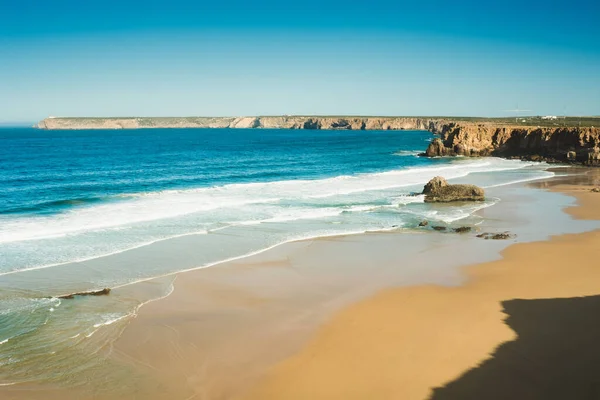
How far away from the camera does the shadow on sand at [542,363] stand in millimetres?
9055

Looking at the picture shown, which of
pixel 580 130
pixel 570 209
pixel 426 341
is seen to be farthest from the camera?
pixel 580 130

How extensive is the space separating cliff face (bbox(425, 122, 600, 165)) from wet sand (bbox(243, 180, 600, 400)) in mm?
47783

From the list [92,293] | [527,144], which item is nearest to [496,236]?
[92,293]

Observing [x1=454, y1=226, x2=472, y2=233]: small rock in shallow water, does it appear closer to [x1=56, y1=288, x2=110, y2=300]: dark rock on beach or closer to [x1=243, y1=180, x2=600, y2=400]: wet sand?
[x1=243, y1=180, x2=600, y2=400]: wet sand

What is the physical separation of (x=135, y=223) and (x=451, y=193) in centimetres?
1985

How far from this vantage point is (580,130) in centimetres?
5738

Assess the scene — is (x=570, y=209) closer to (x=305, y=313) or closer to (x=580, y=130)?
(x=305, y=313)

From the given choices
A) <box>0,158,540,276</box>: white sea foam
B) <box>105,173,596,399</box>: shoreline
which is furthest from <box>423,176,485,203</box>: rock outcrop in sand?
<box>105,173,596,399</box>: shoreline

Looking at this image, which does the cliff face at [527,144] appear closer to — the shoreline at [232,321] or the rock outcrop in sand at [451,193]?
the rock outcrop in sand at [451,193]

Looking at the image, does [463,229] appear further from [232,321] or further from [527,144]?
[527,144]

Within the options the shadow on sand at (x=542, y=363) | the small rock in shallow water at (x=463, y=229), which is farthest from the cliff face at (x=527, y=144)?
the shadow on sand at (x=542, y=363)

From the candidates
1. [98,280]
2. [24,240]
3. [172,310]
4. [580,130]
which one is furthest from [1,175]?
[580,130]

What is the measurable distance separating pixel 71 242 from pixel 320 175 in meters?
32.9

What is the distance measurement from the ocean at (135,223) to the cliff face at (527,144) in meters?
7.13
